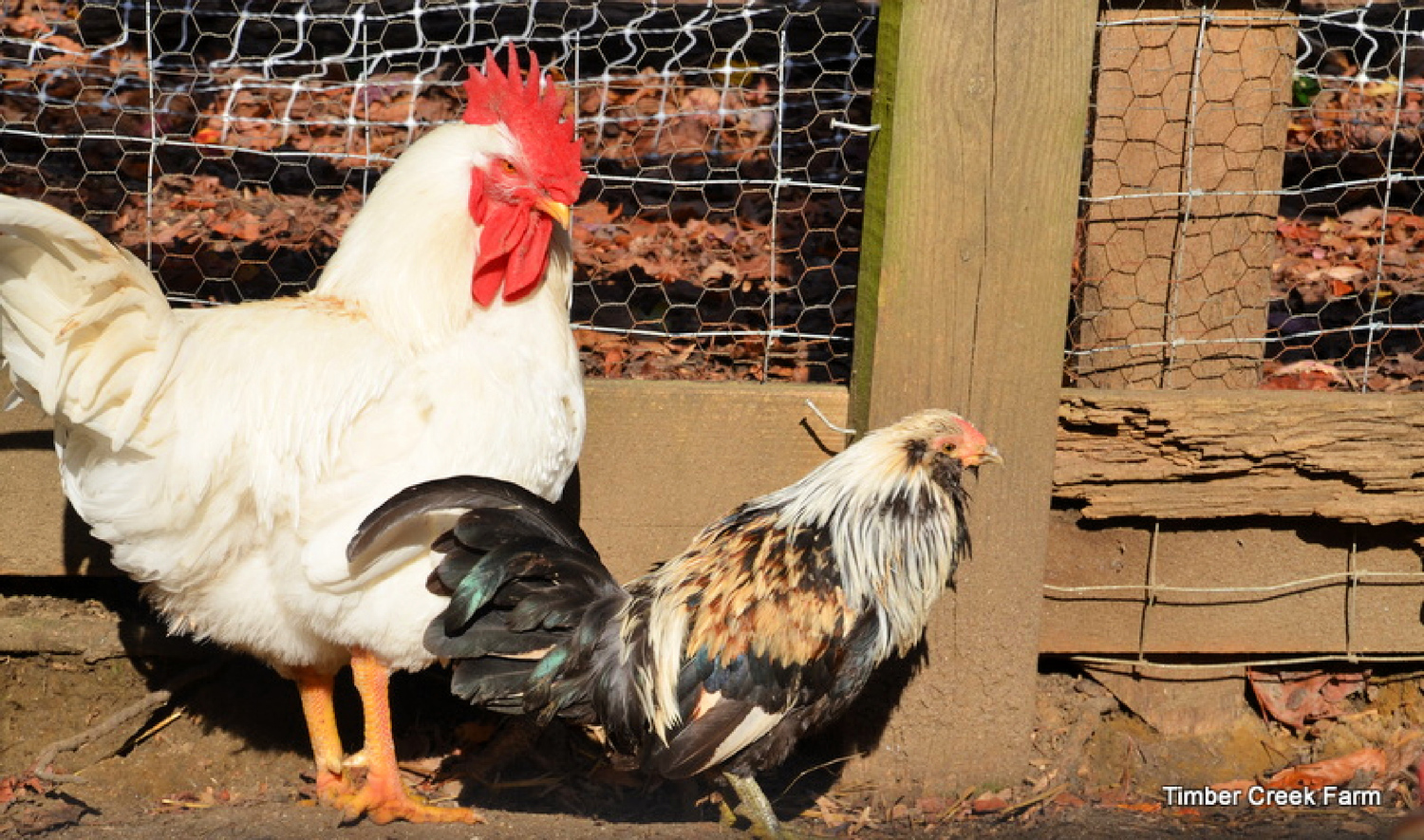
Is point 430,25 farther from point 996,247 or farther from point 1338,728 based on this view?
point 1338,728

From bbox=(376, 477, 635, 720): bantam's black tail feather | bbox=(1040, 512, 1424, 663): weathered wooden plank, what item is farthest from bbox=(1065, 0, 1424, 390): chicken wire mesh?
bbox=(376, 477, 635, 720): bantam's black tail feather

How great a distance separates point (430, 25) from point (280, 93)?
78 centimetres

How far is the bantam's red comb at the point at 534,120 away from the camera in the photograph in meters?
3.28

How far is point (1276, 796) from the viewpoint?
3850 millimetres

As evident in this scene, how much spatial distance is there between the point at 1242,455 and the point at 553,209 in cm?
212

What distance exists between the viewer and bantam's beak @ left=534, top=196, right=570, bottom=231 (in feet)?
10.8

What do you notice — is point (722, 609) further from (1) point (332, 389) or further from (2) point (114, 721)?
(2) point (114, 721)

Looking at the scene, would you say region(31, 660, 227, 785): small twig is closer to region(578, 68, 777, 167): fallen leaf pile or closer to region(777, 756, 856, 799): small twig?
region(777, 756, 856, 799): small twig

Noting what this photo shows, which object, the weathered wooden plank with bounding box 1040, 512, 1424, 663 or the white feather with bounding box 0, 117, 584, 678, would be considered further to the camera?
the weathered wooden plank with bounding box 1040, 512, 1424, 663

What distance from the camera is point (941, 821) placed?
12.3ft

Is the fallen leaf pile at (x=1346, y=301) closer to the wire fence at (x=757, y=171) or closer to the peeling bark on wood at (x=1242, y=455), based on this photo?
the wire fence at (x=757, y=171)

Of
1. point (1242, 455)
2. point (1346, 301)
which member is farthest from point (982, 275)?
point (1346, 301)

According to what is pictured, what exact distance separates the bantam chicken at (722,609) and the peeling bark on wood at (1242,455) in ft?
1.86

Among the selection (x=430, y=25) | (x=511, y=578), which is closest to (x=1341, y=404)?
(x=511, y=578)
